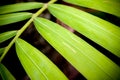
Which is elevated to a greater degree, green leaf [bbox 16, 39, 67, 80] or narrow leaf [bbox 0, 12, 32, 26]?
narrow leaf [bbox 0, 12, 32, 26]

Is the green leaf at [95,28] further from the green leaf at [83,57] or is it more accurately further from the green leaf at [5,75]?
the green leaf at [5,75]

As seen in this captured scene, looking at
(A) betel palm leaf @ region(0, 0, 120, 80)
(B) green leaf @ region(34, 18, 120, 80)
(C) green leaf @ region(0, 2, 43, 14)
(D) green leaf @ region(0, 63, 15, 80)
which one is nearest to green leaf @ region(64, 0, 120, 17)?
(A) betel palm leaf @ region(0, 0, 120, 80)

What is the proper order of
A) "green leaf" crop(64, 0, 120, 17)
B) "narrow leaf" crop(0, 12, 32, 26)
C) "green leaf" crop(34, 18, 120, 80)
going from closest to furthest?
"green leaf" crop(34, 18, 120, 80)
"green leaf" crop(64, 0, 120, 17)
"narrow leaf" crop(0, 12, 32, 26)

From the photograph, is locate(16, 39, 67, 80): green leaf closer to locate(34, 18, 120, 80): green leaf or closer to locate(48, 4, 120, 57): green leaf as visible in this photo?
locate(34, 18, 120, 80): green leaf

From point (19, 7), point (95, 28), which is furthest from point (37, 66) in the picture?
point (19, 7)

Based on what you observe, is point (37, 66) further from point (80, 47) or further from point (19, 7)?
point (19, 7)

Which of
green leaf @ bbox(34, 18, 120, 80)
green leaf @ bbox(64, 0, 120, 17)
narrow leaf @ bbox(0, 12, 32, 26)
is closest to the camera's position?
green leaf @ bbox(34, 18, 120, 80)

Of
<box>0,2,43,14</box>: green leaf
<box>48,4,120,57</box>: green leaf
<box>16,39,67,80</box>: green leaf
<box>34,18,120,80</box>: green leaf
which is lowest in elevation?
<box>16,39,67,80</box>: green leaf

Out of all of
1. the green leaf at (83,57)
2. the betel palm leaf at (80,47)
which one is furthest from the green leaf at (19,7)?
the green leaf at (83,57)
